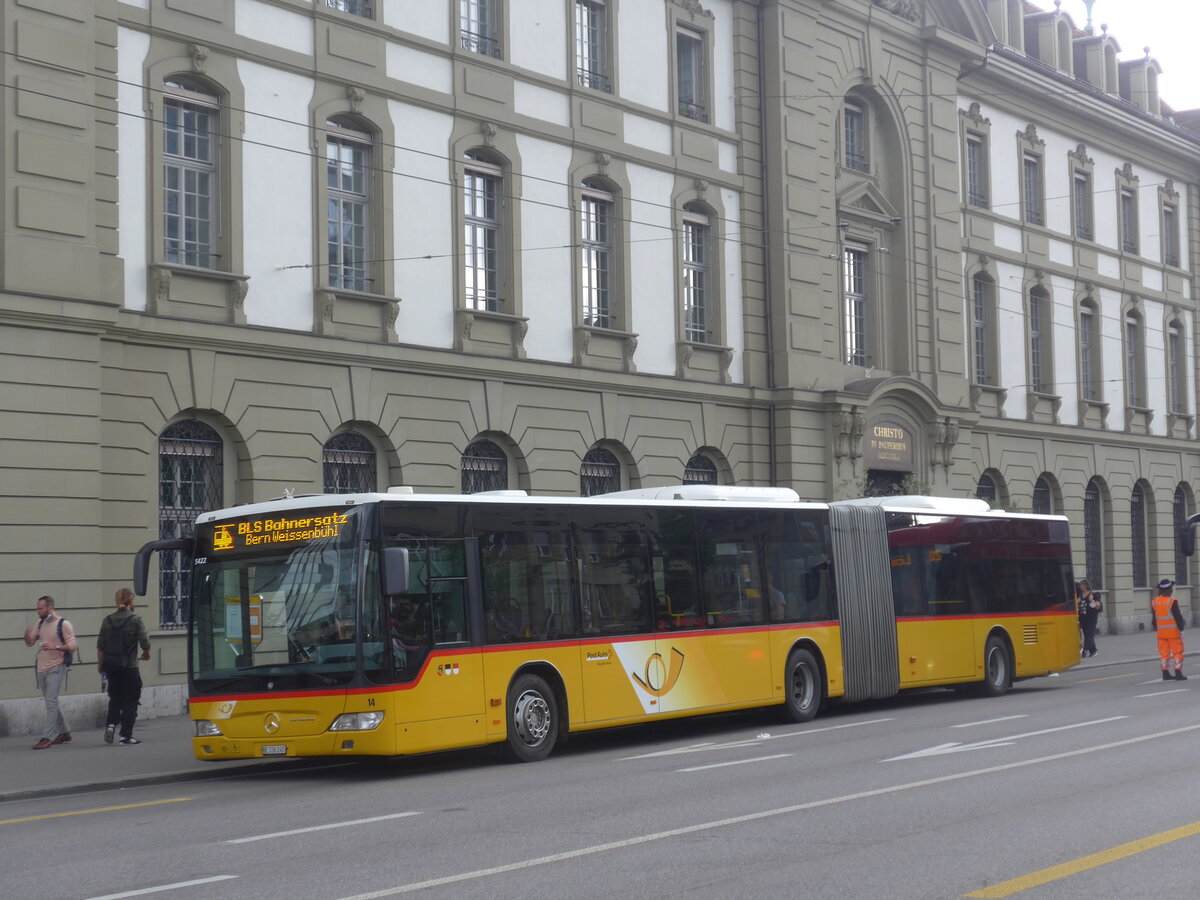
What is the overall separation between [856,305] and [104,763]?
2264 centimetres

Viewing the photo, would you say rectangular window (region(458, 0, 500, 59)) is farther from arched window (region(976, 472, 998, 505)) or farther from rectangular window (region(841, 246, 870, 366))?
arched window (region(976, 472, 998, 505))

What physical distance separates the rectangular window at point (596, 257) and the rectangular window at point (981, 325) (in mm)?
13479

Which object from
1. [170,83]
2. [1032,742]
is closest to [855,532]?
[1032,742]

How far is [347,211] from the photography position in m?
24.8

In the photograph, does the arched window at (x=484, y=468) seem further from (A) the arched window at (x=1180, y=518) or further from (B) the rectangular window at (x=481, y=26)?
(A) the arched window at (x=1180, y=518)

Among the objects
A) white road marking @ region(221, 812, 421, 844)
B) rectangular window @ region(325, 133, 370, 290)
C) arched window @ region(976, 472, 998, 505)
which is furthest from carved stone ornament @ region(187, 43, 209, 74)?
arched window @ region(976, 472, 998, 505)

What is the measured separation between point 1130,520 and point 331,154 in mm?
28387

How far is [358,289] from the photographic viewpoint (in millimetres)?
24797

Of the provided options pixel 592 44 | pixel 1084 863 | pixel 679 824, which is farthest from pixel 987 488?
pixel 1084 863

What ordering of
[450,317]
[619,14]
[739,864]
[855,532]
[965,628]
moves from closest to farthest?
[739,864], [855,532], [965,628], [450,317], [619,14]

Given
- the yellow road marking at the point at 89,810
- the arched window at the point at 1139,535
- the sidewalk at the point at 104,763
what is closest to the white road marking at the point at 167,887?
the yellow road marking at the point at 89,810

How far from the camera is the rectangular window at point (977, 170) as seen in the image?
3962 centimetres

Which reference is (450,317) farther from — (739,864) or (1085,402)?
(1085,402)

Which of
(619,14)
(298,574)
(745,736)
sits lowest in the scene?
(745,736)
